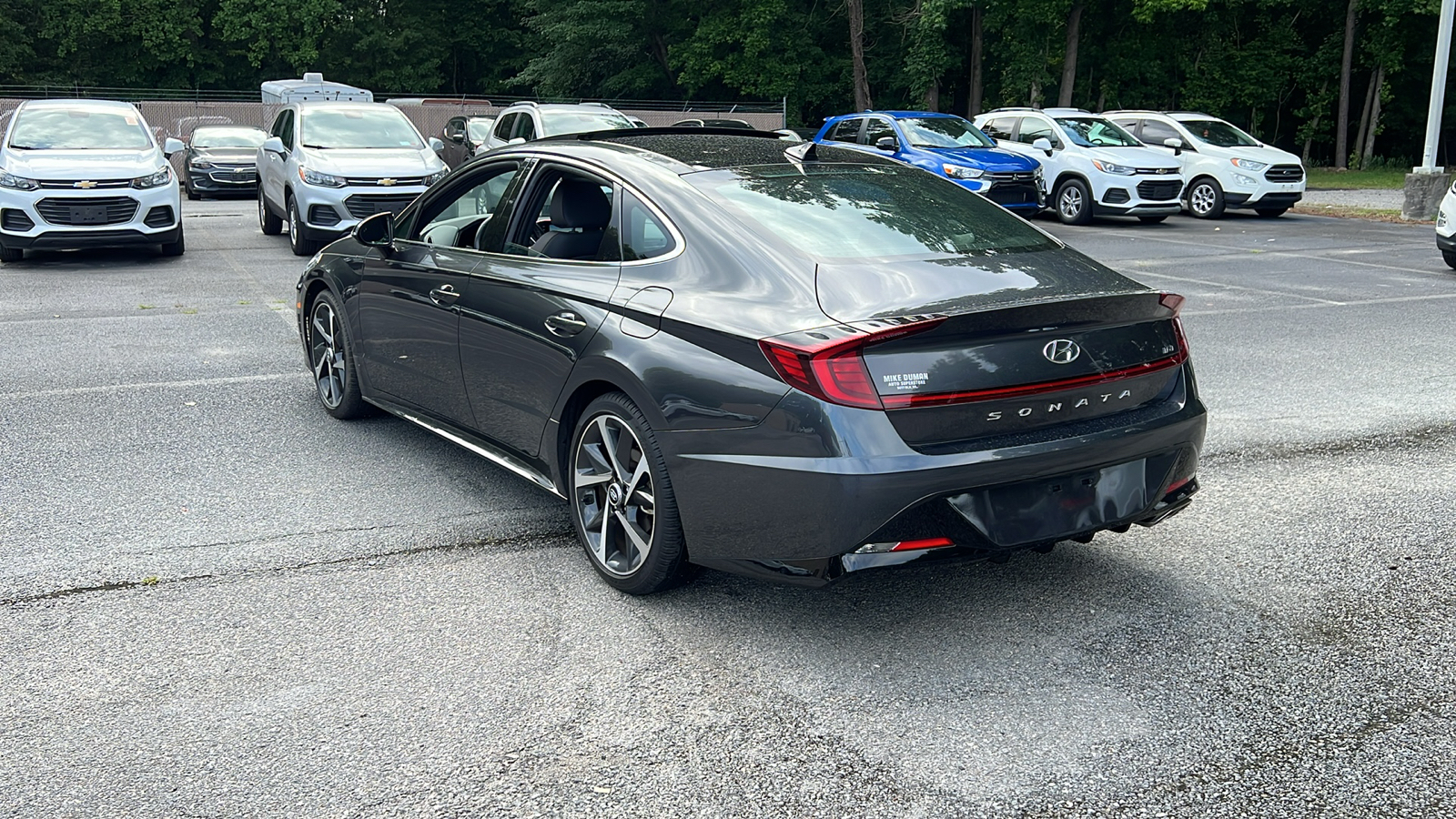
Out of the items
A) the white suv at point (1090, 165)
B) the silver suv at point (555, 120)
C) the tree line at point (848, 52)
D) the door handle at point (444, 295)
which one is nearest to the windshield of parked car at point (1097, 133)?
the white suv at point (1090, 165)

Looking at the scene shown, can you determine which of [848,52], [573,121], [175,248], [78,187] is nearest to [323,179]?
[175,248]

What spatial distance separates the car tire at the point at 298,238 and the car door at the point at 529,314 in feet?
34.1

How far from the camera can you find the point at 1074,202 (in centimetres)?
2083

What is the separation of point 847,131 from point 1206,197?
6.08 m

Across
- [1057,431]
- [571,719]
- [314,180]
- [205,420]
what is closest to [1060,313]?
[1057,431]

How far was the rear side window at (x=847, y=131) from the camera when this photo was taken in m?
21.3

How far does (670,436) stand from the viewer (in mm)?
3932

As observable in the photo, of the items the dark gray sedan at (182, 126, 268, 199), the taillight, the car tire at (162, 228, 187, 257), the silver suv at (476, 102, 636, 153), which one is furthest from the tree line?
the taillight

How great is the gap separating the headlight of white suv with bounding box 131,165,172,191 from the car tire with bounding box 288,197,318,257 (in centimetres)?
137

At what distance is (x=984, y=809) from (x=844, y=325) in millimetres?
1367

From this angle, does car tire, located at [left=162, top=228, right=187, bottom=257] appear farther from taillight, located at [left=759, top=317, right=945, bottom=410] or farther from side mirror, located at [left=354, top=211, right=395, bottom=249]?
taillight, located at [left=759, top=317, right=945, bottom=410]

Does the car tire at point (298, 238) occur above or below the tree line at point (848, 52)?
below

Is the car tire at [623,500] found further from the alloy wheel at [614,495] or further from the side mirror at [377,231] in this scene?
the side mirror at [377,231]

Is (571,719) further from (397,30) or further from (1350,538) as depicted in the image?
(397,30)
